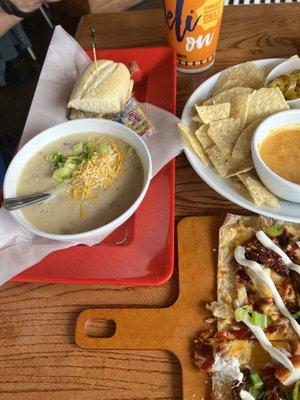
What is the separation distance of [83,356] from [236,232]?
0.45m

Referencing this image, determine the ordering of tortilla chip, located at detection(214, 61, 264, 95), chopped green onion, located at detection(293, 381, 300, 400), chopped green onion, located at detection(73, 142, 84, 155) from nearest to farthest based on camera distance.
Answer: chopped green onion, located at detection(293, 381, 300, 400), chopped green onion, located at detection(73, 142, 84, 155), tortilla chip, located at detection(214, 61, 264, 95)

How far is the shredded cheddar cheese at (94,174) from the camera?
107 centimetres

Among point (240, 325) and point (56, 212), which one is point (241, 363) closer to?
point (240, 325)

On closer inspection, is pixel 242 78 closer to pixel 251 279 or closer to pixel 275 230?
pixel 275 230

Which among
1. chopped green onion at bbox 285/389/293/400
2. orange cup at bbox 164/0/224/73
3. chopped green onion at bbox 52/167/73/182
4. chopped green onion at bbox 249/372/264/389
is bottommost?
chopped green onion at bbox 285/389/293/400

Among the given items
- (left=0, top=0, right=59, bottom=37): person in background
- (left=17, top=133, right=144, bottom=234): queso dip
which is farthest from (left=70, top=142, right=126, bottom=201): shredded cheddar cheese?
(left=0, top=0, right=59, bottom=37): person in background

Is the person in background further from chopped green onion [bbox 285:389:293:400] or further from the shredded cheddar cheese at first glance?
chopped green onion [bbox 285:389:293:400]

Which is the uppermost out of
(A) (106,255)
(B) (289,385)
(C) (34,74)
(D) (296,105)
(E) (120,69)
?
(E) (120,69)

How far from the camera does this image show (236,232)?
3.30 ft

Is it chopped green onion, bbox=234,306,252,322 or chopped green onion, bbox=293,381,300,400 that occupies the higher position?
chopped green onion, bbox=234,306,252,322

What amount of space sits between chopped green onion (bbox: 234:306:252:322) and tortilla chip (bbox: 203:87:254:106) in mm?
609

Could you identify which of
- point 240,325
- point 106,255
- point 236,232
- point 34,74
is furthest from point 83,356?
point 34,74

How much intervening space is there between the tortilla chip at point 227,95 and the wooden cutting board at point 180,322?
448 mm

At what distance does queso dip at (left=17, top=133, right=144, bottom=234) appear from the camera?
103cm
